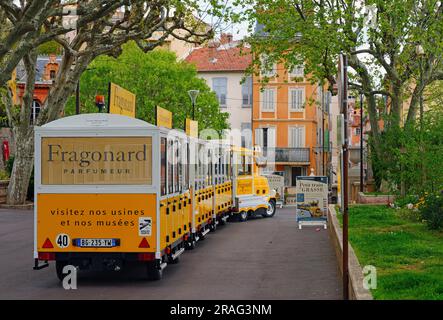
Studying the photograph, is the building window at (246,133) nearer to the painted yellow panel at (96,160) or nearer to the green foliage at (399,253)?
the green foliage at (399,253)

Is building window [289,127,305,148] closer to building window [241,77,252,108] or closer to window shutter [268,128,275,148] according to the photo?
window shutter [268,128,275,148]

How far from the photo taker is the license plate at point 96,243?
15.0m

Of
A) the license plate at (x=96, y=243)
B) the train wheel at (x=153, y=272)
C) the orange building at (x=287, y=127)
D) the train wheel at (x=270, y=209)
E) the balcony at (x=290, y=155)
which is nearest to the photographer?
the license plate at (x=96, y=243)

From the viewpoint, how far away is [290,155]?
75938 millimetres

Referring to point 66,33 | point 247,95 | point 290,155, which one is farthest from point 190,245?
point 247,95

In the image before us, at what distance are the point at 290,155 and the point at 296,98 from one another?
5.01 m

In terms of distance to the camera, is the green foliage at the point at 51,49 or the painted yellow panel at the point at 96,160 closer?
the painted yellow panel at the point at 96,160

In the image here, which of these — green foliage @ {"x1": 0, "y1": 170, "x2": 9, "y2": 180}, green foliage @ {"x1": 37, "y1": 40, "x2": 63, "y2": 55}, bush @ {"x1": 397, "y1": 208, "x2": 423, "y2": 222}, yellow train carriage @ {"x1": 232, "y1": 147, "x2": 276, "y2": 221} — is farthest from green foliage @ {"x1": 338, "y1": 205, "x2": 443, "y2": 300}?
green foliage @ {"x1": 37, "y1": 40, "x2": 63, "y2": 55}

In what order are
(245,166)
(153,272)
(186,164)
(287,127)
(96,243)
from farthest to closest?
(287,127) → (245,166) → (186,164) → (153,272) → (96,243)

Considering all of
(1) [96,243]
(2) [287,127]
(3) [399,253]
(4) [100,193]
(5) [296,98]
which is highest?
(5) [296,98]

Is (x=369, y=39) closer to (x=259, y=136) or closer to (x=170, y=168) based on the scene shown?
(x=170, y=168)

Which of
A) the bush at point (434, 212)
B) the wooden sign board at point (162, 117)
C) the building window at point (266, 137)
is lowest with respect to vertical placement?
the bush at point (434, 212)

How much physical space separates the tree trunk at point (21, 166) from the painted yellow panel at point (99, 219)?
73.6ft

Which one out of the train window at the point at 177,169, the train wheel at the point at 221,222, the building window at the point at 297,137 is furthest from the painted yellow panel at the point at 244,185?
the building window at the point at 297,137
